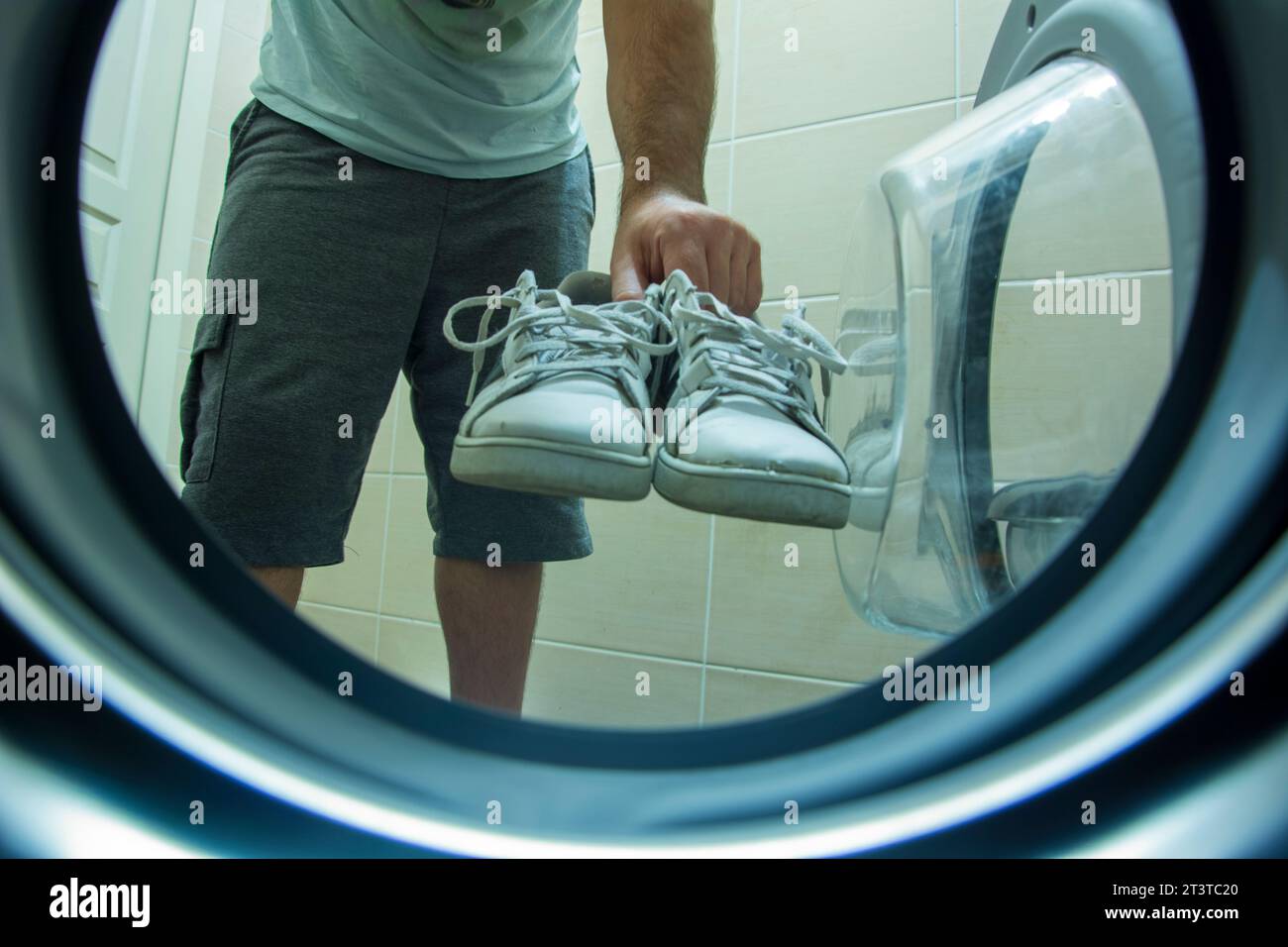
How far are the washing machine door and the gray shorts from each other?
0.31 m

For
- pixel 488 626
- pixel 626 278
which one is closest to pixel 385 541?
pixel 488 626

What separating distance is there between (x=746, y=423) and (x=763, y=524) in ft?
2.50

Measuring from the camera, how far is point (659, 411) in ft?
1.74

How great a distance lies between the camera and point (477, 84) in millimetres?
650

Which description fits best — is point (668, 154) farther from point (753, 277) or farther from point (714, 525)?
point (714, 525)

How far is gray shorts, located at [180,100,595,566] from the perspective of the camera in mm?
569

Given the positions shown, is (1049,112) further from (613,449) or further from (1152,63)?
(613,449)

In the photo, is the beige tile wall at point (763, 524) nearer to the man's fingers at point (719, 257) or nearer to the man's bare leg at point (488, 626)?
the man's bare leg at point (488, 626)

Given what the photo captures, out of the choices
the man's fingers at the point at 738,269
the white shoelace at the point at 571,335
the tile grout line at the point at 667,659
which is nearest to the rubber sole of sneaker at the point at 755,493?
the white shoelace at the point at 571,335

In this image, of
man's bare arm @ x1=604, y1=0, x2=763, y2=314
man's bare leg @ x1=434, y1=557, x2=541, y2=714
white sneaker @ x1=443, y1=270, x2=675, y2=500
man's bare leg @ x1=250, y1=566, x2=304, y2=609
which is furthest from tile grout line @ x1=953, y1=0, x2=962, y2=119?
man's bare leg @ x1=250, y1=566, x2=304, y2=609

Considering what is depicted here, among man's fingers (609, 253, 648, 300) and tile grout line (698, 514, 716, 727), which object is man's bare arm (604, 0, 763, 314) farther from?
tile grout line (698, 514, 716, 727)

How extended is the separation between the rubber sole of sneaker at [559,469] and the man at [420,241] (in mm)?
189
